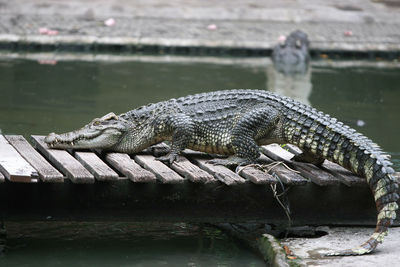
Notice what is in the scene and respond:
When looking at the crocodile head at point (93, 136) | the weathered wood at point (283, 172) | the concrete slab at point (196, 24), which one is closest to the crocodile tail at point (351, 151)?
the weathered wood at point (283, 172)

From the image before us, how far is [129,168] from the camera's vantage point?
18.1ft

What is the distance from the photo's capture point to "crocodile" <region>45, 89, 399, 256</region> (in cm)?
580

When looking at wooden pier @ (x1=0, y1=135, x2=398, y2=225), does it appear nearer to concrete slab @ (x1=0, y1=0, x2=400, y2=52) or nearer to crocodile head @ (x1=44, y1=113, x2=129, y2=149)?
crocodile head @ (x1=44, y1=113, x2=129, y2=149)

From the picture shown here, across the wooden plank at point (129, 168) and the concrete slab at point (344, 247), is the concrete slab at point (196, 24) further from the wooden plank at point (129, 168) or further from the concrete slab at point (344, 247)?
the concrete slab at point (344, 247)

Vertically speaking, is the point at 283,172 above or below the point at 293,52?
above

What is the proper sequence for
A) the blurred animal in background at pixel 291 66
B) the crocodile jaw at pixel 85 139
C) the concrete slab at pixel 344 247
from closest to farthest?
the concrete slab at pixel 344 247 < the crocodile jaw at pixel 85 139 < the blurred animal in background at pixel 291 66

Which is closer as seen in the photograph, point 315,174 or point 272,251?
point 272,251

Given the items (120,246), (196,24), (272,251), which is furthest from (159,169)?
(196,24)

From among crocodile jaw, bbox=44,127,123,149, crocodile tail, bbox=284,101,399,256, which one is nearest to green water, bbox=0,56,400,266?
crocodile jaw, bbox=44,127,123,149

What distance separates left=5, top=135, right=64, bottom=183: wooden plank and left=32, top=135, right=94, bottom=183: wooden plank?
0.07 m

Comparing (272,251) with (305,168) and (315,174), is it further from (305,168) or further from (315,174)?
(305,168)

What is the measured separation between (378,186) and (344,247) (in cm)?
52

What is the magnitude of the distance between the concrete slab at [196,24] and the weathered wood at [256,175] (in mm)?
10045

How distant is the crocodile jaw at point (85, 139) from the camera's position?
6.02 meters
